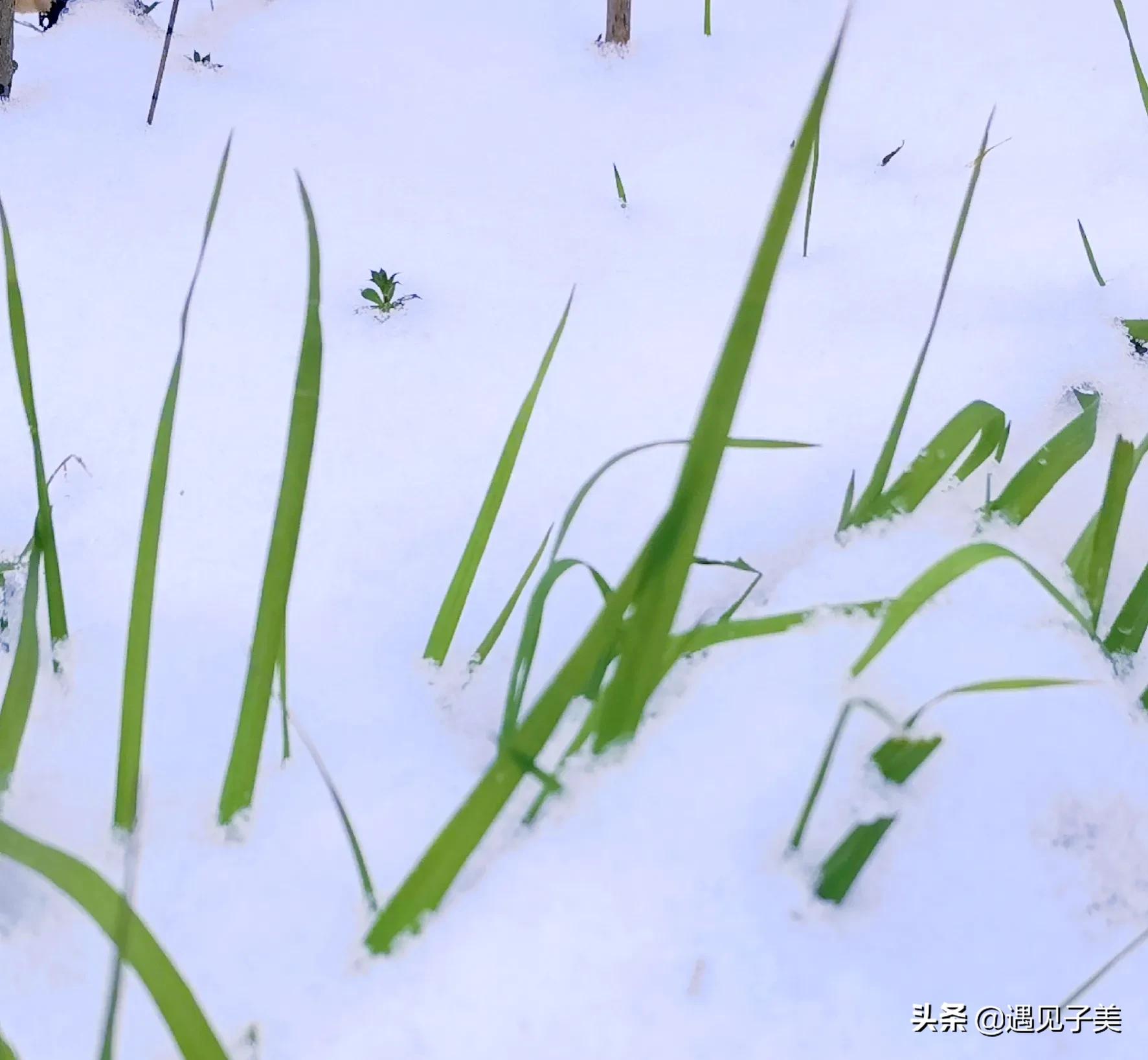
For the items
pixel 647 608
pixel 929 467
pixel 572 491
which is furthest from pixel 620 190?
pixel 647 608

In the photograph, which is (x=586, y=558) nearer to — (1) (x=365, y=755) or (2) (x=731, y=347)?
(1) (x=365, y=755)

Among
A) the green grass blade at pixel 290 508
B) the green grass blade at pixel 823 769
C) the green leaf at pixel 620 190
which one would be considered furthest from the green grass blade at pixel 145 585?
the green leaf at pixel 620 190

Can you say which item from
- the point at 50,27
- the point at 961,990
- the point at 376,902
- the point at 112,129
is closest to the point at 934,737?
the point at 961,990

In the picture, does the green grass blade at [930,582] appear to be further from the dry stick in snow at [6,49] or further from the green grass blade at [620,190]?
the dry stick in snow at [6,49]

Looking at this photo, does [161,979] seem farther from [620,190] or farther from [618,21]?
[618,21]

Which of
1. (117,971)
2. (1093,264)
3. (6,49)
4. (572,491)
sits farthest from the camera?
(6,49)
